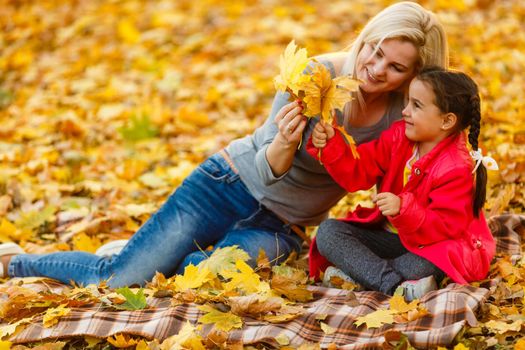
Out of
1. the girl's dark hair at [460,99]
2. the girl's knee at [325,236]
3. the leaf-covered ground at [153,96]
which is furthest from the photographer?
the leaf-covered ground at [153,96]

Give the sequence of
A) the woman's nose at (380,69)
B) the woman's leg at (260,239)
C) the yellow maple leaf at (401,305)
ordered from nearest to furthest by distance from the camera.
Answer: the yellow maple leaf at (401,305) → the woman's nose at (380,69) → the woman's leg at (260,239)

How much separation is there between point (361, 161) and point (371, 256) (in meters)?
0.39

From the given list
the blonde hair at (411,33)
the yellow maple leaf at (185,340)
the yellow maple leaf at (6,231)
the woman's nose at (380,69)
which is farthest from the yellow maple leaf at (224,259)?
the yellow maple leaf at (6,231)

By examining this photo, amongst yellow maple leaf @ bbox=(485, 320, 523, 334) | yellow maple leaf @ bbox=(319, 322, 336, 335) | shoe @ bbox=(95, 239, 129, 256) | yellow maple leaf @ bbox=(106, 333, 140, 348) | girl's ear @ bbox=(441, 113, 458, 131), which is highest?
girl's ear @ bbox=(441, 113, 458, 131)

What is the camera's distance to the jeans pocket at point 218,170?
315 cm

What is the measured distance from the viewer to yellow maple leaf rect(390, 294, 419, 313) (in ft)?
7.98

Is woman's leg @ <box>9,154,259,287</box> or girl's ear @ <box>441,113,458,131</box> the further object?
woman's leg @ <box>9,154,259,287</box>

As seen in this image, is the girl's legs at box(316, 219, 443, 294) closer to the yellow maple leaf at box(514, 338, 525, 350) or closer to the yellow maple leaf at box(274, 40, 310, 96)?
the yellow maple leaf at box(514, 338, 525, 350)

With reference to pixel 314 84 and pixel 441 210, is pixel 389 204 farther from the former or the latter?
pixel 314 84

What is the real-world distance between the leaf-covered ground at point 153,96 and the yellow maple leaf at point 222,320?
0.79 metres

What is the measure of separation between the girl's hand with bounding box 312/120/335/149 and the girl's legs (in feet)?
1.28

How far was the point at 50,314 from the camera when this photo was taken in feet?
8.23

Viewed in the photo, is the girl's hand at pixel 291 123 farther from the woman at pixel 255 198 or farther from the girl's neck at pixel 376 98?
the girl's neck at pixel 376 98

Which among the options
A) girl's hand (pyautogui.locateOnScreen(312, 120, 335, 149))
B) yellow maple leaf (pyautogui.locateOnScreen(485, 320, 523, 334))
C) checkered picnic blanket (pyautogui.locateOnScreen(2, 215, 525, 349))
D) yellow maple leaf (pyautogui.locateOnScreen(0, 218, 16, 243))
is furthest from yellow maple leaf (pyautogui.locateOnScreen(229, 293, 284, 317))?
yellow maple leaf (pyautogui.locateOnScreen(0, 218, 16, 243))
